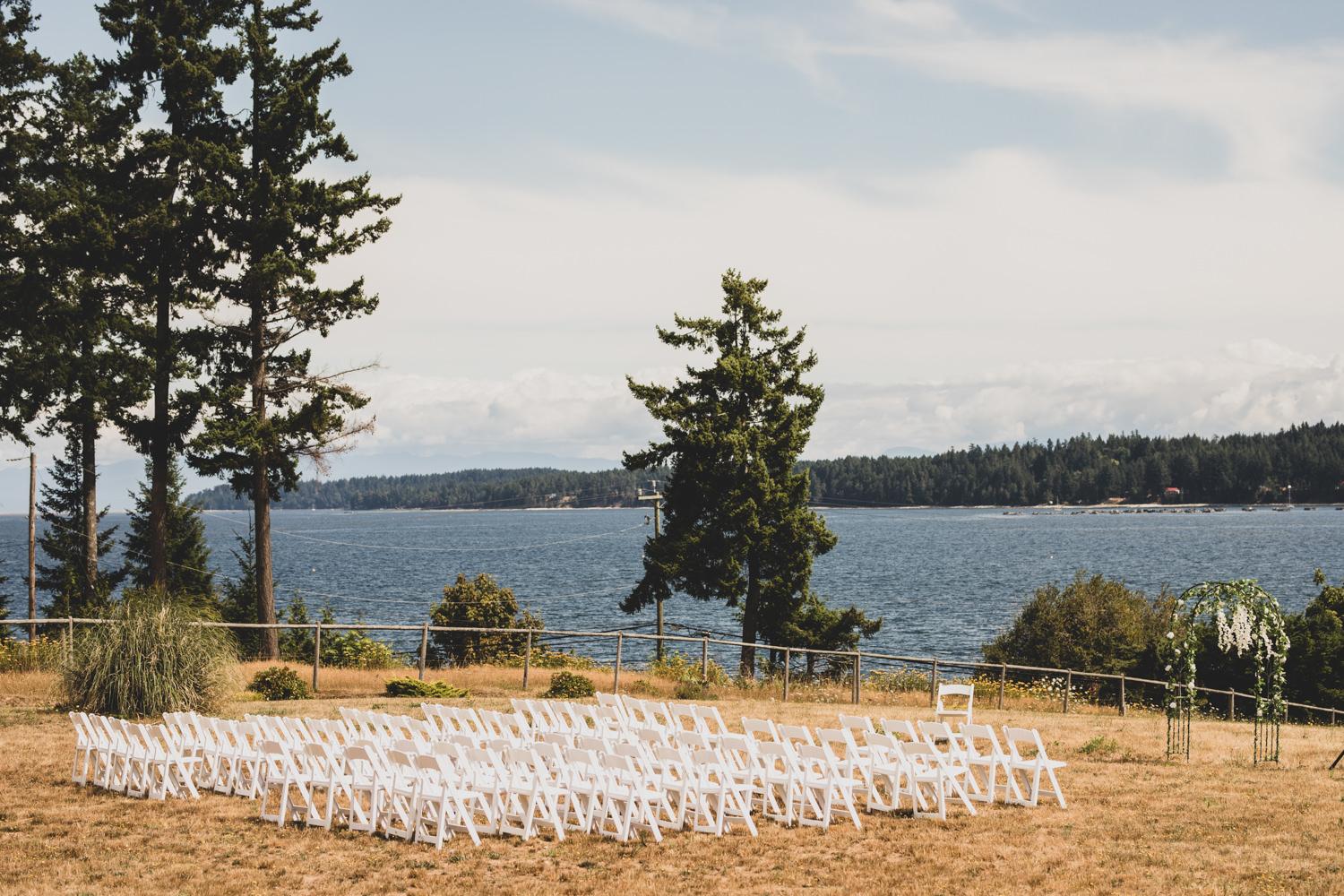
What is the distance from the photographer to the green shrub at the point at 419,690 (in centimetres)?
2317

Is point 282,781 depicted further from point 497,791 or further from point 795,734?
point 795,734

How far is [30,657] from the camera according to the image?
2480 cm

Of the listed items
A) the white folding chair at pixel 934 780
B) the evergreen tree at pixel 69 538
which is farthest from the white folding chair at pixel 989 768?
the evergreen tree at pixel 69 538

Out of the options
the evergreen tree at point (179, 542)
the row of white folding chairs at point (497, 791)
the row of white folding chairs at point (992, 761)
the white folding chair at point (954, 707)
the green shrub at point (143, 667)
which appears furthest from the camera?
the evergreen tree at point (179, 542)

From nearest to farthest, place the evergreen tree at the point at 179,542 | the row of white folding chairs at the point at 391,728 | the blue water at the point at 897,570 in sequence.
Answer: the row of white folding chairs at the point at 391,728, the evergreen tree at the point at 179,542, the blue water at the point at 897,570

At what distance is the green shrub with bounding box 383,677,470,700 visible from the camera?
23172mm

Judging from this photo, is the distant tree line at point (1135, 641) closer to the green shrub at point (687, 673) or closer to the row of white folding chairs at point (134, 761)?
the green shrub at point (687, 673)

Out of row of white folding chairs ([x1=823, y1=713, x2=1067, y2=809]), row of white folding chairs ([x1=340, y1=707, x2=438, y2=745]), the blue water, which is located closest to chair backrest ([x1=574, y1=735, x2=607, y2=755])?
row of white folding chairs ([x1=340, y1=707, x2=438, y2=745])

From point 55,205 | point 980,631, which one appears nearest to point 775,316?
point 55,205

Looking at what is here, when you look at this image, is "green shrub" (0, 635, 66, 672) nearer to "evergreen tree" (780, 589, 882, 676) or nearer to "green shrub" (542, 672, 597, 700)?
"green shrub" (542, 672, 597, 700)

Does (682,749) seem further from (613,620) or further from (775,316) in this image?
(613,620)

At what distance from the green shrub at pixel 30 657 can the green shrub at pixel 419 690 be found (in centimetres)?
691

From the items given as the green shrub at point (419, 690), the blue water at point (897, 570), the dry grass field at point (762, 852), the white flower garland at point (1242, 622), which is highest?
the white flower garland at point (1242, 622)

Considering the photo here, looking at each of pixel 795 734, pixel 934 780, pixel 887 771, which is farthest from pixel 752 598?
pixel 887 771
